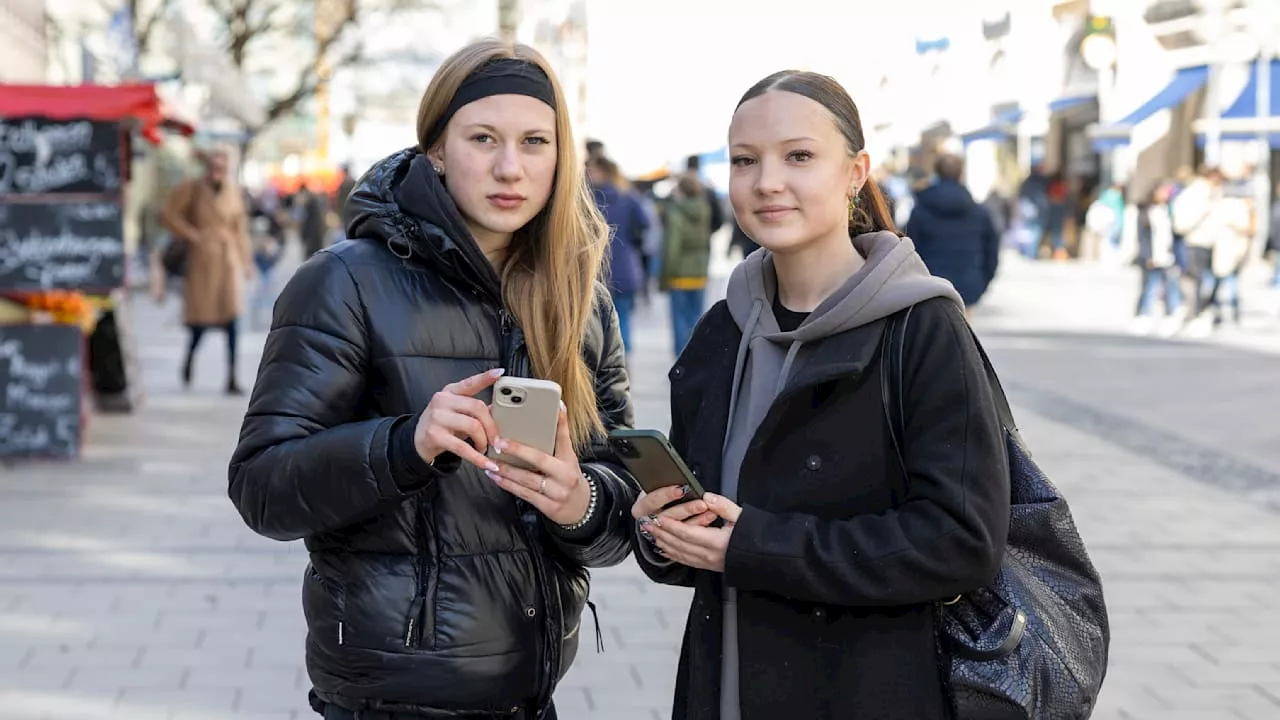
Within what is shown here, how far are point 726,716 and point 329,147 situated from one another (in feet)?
225

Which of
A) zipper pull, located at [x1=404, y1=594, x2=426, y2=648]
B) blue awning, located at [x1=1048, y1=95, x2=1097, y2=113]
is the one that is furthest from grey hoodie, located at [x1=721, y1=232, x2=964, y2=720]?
blue awning, located at [x1=1048, y1=95, x2=1097, y2=113]

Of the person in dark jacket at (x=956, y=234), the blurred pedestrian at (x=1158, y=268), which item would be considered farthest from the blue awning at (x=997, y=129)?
the person in dark jacket at (x=956, y=234)

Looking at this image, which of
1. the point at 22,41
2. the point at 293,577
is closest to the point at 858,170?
the point at 293,577

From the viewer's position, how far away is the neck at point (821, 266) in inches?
99.0

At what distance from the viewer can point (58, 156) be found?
32.5 feet

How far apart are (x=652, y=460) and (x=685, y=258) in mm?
11477

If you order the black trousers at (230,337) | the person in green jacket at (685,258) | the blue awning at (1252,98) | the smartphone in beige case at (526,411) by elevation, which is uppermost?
the blue awning at (1252,98)

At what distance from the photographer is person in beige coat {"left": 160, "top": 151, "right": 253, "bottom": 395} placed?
12422 mm

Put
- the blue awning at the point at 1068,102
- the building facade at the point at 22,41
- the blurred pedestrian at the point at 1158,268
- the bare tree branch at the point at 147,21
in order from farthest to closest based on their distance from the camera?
the blue awning at the point at 1068,102, the bare tree branch at the point at 147,21, the blurred pedestrian at the point at 1158,268, the building facade at the point at 22,41

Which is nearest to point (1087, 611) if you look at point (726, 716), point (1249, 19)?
point (726, 716)

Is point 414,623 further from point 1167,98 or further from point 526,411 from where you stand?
point 1167,98

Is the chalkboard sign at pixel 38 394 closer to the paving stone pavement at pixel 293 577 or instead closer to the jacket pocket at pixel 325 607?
the paving stone pavement at pixel 293 577

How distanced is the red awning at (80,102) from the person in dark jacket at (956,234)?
218 inches

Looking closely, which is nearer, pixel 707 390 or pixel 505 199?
pixel 707 390
